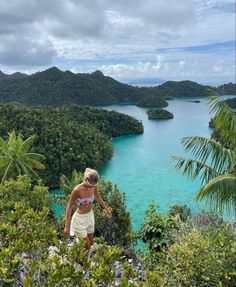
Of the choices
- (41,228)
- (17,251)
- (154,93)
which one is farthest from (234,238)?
(154,93)

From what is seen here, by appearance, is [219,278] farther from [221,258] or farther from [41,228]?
[41,228]

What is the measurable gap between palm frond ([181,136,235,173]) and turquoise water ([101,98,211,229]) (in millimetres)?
2829

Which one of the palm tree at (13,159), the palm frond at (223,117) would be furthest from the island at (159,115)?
the palm frond at (223,117)

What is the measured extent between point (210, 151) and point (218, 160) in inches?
12.5

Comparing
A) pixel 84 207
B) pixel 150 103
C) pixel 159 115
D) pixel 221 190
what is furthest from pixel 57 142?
pixel 150 103

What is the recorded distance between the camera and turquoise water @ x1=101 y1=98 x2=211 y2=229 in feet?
110

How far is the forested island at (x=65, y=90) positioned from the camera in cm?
11806

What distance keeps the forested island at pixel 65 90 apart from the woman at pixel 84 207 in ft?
358

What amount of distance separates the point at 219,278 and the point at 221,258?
313 mm

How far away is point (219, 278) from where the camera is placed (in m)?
5.90

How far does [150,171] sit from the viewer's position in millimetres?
47594

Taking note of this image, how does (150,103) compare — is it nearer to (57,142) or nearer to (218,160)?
(57,142)

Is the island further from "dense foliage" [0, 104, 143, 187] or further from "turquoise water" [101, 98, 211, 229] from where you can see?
"dense foliage" [0, 104, 143, 187]

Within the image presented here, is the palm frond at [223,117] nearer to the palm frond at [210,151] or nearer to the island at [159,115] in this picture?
the palm frond at [210,151]
